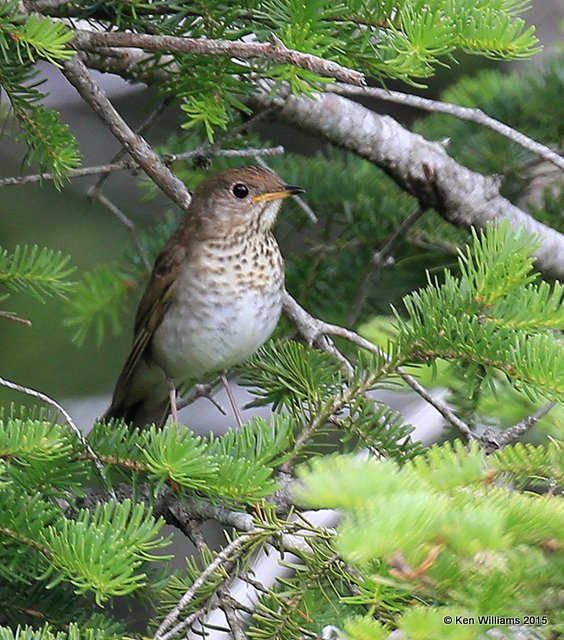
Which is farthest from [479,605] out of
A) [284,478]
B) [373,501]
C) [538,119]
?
[538,119]

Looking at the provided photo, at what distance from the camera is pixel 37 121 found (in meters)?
2.29

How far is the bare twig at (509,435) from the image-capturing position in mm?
2086

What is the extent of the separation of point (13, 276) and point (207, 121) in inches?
24.6

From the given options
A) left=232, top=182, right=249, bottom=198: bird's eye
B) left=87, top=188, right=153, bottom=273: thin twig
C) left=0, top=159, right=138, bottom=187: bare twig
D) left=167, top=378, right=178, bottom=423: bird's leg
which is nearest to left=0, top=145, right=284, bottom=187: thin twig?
left=0, top=159, right=138, bottom=187: bare twig

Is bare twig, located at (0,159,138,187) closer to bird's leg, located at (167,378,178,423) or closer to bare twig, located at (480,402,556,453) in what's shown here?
bird's leg, located at (167,378,178,423)

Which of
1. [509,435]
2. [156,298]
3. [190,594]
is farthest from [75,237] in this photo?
[190,594]

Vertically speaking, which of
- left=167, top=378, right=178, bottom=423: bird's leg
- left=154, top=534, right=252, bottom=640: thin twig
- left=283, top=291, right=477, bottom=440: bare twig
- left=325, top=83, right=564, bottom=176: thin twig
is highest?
left=325, top=83, right=564, bottom=176: thin twig

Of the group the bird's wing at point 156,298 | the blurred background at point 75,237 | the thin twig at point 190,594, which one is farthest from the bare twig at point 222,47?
the blurred background at point 75,237

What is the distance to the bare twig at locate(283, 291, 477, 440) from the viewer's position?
2.36 metres

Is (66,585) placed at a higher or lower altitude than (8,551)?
lower

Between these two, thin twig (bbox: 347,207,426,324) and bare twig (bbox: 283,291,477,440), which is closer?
bare twig (bbox: 283,291,477,440)

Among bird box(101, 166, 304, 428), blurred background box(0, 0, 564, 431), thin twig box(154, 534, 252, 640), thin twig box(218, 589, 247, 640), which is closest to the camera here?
thin twig box(154, 534, 252, 640)

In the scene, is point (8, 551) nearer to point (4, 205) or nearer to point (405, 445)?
point (405, 445)

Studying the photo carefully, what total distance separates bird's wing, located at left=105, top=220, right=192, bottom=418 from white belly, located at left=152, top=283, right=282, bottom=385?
0.03 metres
